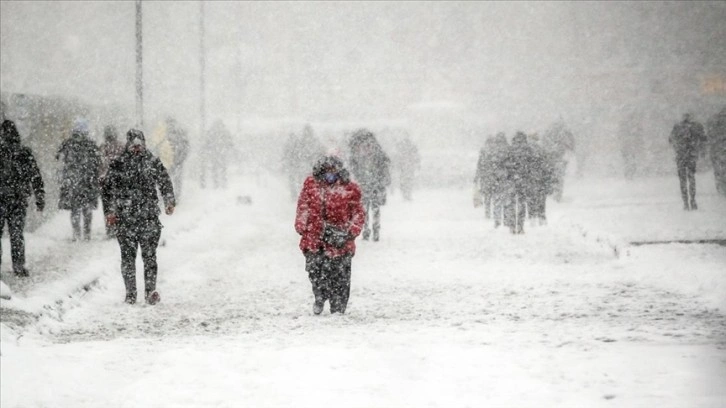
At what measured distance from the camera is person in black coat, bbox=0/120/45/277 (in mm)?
11055

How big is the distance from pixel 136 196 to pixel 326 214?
2298 millimetres

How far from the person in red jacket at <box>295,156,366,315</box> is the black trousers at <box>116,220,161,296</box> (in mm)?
1863

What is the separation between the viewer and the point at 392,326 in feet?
27.0

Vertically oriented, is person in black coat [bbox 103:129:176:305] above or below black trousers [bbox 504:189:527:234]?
above

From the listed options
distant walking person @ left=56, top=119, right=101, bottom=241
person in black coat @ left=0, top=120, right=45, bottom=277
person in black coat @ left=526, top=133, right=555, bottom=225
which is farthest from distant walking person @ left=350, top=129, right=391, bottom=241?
person in black coat @ left=0, top=120, right=45, bottom=277

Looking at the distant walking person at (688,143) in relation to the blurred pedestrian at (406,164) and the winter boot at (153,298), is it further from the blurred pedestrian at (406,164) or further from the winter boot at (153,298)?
the winter boot at (153,298)

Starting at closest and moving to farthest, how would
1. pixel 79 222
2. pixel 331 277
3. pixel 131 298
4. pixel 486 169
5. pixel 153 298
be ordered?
pixel 331 277 < pixel 153 298 < pixel 131 298 < pixel 79 222 < pixel 486 169

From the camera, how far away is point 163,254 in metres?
14.2

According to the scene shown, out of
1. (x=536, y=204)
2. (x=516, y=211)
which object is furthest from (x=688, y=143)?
(x=516, y=211)

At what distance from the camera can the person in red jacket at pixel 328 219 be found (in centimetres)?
874

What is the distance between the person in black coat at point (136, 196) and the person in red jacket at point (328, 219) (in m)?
1.76

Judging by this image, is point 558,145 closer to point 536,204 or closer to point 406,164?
point 406,164

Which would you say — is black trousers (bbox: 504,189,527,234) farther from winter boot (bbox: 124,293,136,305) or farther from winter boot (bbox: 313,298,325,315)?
winter boot (bbox: 124,293,136,305)

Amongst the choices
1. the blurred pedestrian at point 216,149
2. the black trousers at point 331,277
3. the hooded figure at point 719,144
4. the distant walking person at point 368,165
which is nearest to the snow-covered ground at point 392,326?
the black trousers at point 331,277
